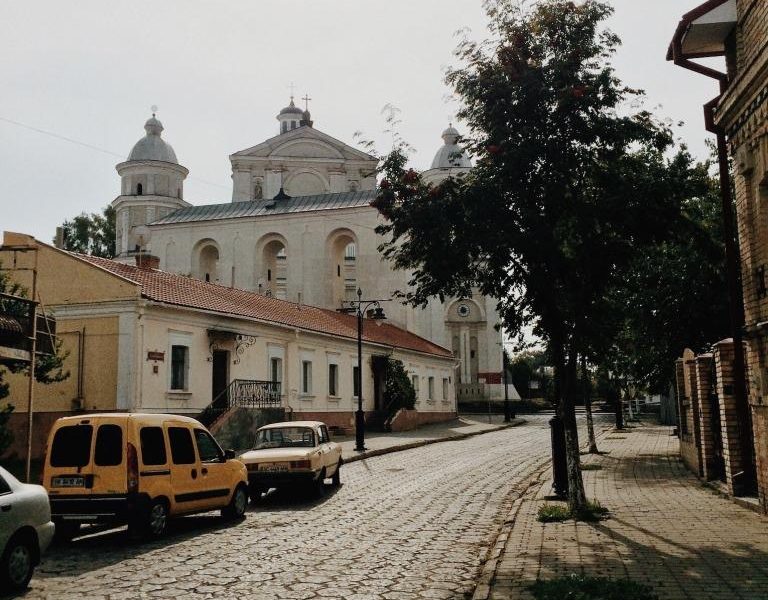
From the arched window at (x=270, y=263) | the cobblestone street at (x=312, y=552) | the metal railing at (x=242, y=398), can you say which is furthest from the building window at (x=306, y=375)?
the arched window at (x=270, y=263)

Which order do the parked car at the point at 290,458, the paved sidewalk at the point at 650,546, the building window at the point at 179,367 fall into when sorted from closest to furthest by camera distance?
the paved sidewalk at the point at 650,546 → the parked car at the point at 290,458 → the building window at the point at 179,367

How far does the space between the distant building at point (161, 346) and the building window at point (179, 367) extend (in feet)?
0.11

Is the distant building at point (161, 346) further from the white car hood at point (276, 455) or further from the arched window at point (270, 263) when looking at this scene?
the arched window at point (270, 263)

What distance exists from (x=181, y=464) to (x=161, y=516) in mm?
920

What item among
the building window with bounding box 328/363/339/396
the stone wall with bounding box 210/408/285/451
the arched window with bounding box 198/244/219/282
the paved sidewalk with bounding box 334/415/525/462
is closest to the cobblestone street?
the stone wall with bounding box 210/408/285/451

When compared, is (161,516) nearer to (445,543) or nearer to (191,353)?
(445,543)

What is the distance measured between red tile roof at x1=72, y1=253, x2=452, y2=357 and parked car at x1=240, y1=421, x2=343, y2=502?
968cm

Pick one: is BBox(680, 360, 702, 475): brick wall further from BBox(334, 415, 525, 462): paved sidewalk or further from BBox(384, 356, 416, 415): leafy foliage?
BBox(384, 356, 416, 415): leafy foliage

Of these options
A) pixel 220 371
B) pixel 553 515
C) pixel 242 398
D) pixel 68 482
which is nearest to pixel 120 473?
pixel 68 482

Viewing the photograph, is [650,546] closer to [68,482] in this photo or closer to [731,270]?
[731,270]

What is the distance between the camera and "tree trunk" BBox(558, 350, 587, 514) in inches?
486

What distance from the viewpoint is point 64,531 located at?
37.1ft

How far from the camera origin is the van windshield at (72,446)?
11375 mm

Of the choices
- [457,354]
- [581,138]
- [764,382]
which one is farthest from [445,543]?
[457,354]
